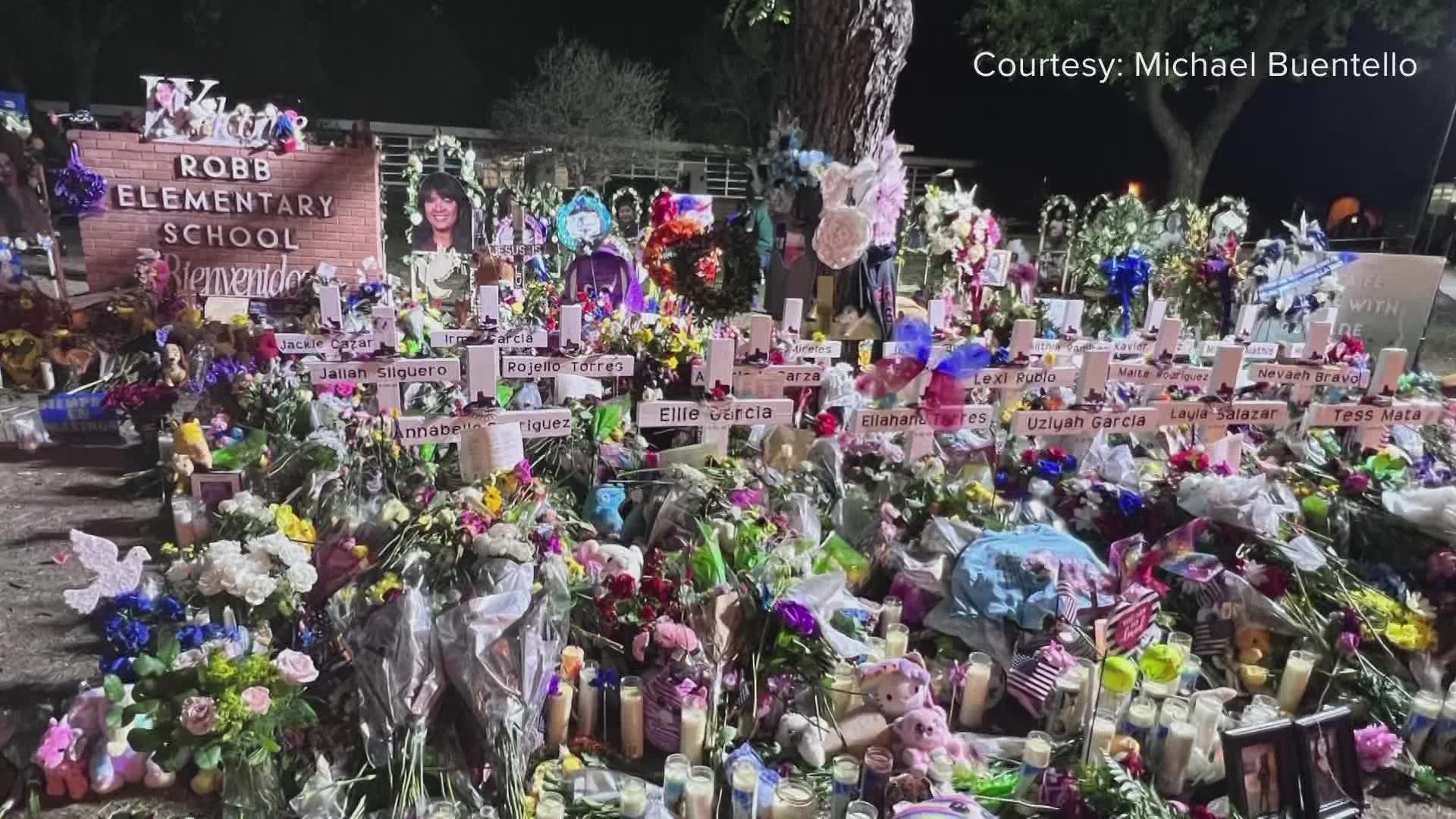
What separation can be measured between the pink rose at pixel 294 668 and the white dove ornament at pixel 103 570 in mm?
469

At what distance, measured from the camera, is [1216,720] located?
2.51 m

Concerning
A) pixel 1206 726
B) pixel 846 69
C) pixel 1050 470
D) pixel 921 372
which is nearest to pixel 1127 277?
pixel 846 69

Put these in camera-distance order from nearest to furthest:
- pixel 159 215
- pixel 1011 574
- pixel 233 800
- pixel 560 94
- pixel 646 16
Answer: pixel 233 800 < pixel 1011 574 < pixel 159 215 < pixel 560 94 < pixel 646 16

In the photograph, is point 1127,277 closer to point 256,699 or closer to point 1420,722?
point 1420,722

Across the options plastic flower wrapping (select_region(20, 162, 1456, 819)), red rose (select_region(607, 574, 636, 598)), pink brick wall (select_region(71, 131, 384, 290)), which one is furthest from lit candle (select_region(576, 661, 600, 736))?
pink brick wall (select_region(71, 131, 384, 290))

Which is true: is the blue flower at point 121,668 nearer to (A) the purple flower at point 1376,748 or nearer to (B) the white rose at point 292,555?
(B) the white rose at point 292,555

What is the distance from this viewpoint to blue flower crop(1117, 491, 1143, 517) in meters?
3.42

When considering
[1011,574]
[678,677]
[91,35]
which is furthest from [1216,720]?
[91,35]

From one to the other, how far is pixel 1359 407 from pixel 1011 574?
197 cm

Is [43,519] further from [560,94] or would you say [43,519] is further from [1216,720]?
[560,94]

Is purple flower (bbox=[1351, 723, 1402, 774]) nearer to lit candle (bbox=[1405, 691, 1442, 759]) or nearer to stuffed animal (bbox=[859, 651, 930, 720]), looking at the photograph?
lit candle (bbox=[1405, 691, 1442, 759])

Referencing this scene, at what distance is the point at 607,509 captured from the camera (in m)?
3.29

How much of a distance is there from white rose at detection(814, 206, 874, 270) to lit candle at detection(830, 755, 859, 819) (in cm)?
232

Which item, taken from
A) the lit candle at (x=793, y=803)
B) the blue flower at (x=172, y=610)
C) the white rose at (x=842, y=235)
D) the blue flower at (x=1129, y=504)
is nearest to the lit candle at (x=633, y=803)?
the lit candle at (x=793, y=803)
